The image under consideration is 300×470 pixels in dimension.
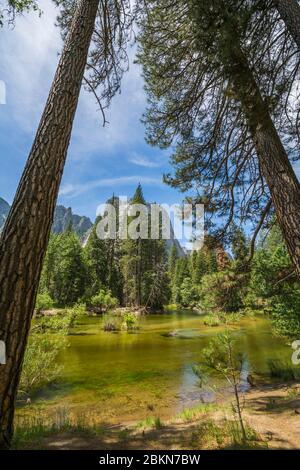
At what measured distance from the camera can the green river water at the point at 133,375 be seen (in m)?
7.27

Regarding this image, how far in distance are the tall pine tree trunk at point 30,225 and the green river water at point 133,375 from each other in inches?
214

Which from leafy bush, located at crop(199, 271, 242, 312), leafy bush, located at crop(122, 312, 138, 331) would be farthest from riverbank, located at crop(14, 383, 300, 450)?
leafy bush, located at crop(122, 312, 138, 331)

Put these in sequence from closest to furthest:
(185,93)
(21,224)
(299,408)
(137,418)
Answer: (21,224)
(185,93)
(299,408)
(137,418)

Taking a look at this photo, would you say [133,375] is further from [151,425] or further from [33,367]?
[151,425]

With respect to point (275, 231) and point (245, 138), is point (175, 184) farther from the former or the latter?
point (275, 231)

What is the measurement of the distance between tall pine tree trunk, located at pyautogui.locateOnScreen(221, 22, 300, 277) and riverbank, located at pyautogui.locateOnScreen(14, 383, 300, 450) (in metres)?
2.59

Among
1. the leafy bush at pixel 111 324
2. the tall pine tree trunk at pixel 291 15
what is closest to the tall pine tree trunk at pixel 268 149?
the tall pine tree trunk at pixel 291 15

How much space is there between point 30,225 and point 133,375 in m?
9.30

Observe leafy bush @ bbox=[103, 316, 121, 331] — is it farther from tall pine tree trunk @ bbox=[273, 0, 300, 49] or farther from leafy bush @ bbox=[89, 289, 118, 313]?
tall pine tree trunk @ bbox=[273, 0, 300, 49]

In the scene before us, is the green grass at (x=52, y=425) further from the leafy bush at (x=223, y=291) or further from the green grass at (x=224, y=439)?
the leafy bush at (x=223, y=291)

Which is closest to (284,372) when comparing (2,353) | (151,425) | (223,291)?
(223,291)

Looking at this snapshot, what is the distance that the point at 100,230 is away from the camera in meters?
40.9

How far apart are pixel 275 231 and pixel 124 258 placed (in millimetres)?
33282

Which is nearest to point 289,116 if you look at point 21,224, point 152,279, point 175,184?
point 175,184
